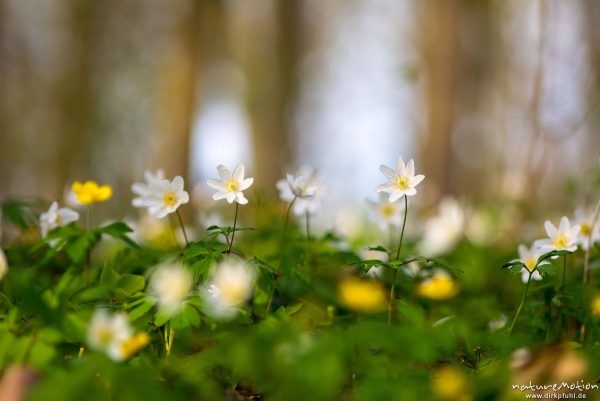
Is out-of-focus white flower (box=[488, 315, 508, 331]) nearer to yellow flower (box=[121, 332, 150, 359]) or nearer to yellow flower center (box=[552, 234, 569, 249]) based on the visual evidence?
yellow flower center (box=[552, 234, 569, 249])

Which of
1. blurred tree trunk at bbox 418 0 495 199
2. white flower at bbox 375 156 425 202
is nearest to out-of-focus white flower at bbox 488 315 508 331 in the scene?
white flower at bbox 375 156 425 202

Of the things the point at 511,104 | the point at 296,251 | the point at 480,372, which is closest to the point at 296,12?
the point at 511,104

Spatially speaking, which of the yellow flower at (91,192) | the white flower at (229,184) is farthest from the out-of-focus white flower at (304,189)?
the yellow flower at (91,192)

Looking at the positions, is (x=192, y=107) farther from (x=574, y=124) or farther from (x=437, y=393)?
(x=437, y=393)

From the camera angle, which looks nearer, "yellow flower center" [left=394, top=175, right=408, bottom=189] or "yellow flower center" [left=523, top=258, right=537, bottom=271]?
"yellow flower center" [left=394, top=175, right=408, bottom=189]

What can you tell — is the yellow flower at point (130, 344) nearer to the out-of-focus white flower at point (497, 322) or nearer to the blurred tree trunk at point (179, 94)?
the out-of-focus white flower at point (497, 322)

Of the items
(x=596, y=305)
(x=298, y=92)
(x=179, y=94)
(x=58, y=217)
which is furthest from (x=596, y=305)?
(x=298, y=92)
